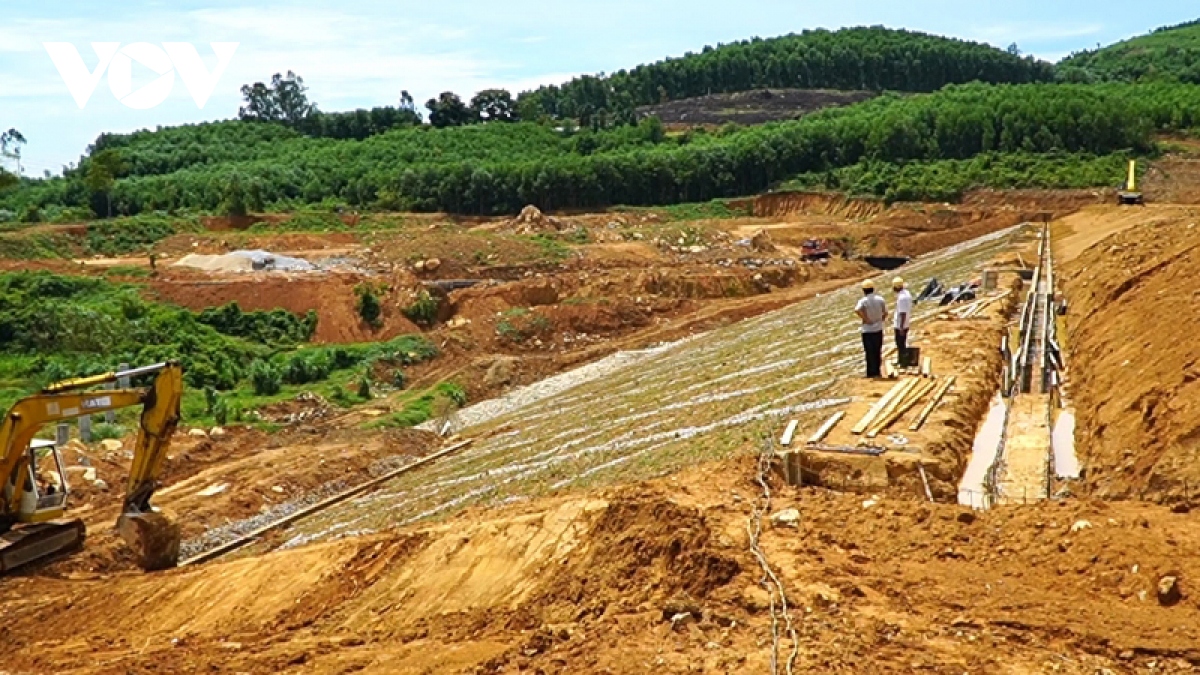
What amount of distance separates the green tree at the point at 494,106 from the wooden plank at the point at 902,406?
106570 millimetres

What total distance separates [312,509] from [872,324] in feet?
34.8

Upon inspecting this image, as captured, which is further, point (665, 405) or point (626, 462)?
point (665, 405)

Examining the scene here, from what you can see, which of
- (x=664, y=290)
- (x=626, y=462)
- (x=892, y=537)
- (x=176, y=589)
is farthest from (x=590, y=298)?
(x=892, y=537)

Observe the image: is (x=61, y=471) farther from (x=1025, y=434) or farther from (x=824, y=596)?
(x=1025, y=434)

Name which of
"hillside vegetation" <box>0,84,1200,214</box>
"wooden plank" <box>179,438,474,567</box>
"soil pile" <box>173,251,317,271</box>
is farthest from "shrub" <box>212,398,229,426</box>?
"hillside vegetation" <box>0,84,1200,214</box>

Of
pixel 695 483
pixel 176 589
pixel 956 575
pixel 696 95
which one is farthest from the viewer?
pixel 696 95

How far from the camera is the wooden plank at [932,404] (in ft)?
44.7

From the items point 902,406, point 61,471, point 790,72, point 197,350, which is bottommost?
point 197,350

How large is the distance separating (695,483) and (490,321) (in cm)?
2771

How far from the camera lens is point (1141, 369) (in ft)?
46.5

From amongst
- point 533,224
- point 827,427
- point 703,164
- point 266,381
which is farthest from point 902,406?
point 703,164

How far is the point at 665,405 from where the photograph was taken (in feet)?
70.2

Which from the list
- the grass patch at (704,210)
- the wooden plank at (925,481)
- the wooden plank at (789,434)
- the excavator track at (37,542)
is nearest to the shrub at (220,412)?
the excavator track at (37,542)

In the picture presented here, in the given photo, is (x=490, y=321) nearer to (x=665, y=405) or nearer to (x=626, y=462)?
(x=665, y=405)
